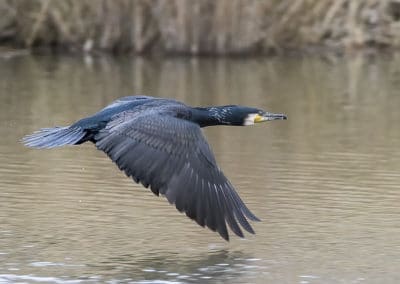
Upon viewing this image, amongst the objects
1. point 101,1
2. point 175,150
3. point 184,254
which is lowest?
point 184,254

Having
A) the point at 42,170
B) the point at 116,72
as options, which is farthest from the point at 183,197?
the point at 116,72

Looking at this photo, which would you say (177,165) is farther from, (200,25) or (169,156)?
(200,25)

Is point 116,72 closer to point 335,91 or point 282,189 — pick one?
point 335,91

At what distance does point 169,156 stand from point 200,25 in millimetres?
12943

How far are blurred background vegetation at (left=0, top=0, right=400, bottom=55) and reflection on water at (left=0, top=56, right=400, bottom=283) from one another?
179 inches

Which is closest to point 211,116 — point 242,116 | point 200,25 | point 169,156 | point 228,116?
point 228,116

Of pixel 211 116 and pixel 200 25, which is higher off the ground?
pixel 200 25

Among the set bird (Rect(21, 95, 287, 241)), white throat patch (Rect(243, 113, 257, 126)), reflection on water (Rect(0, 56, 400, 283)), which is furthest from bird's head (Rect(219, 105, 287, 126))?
reflection on water (Rect(0, 56, 400, 283))

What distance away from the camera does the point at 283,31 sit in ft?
67.9

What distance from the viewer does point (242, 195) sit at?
812cm

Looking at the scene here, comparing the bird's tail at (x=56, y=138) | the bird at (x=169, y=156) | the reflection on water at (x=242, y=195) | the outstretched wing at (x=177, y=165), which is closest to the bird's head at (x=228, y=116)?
the bird at (x=169, y=156)

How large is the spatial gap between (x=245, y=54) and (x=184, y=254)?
13.6 metres

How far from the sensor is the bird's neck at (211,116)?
7.28 metres

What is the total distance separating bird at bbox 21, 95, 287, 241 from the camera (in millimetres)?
6309
